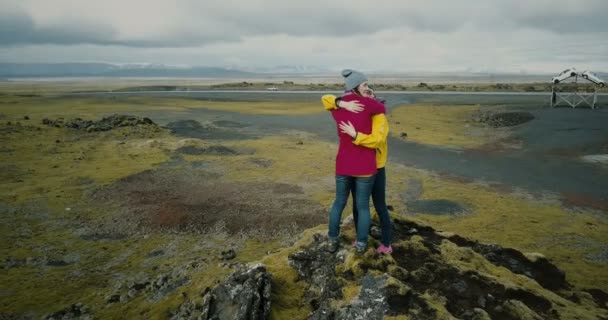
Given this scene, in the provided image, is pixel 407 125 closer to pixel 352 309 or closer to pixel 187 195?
pixel 187 195

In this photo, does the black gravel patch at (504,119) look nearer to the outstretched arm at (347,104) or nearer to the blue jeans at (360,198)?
the blue jeans at (360,198)

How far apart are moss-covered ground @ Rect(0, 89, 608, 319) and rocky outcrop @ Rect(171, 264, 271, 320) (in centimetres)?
28

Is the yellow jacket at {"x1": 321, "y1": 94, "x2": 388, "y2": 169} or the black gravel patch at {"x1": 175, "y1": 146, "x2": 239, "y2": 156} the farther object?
the black gravel patch at {"x1": 175, "y1": 146, "x2": 239, "y2": 156}

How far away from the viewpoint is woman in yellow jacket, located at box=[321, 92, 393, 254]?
5.69 m

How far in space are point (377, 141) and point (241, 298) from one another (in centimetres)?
264

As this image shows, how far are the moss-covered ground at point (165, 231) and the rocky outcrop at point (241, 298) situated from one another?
0.28 meters

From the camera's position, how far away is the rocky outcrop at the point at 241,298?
5297 mm

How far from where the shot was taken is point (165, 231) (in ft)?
35.6

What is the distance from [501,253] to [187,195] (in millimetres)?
9465

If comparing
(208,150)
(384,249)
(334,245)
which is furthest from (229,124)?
(384,249)

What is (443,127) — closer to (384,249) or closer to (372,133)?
(384,249)

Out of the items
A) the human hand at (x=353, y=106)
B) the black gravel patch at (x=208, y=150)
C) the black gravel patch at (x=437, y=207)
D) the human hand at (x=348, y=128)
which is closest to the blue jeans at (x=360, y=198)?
the human hand at (x=348, y=128)

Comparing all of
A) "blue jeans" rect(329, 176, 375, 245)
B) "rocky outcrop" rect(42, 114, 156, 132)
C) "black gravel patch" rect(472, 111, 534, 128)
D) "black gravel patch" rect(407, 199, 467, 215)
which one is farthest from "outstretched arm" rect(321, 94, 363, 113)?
"rocky outcrop" rect(42, 114, 156, 132)

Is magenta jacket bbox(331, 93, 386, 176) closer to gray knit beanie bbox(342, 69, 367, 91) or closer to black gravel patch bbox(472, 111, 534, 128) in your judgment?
gray knit beanie bbox(342, 69, 367, 91)
